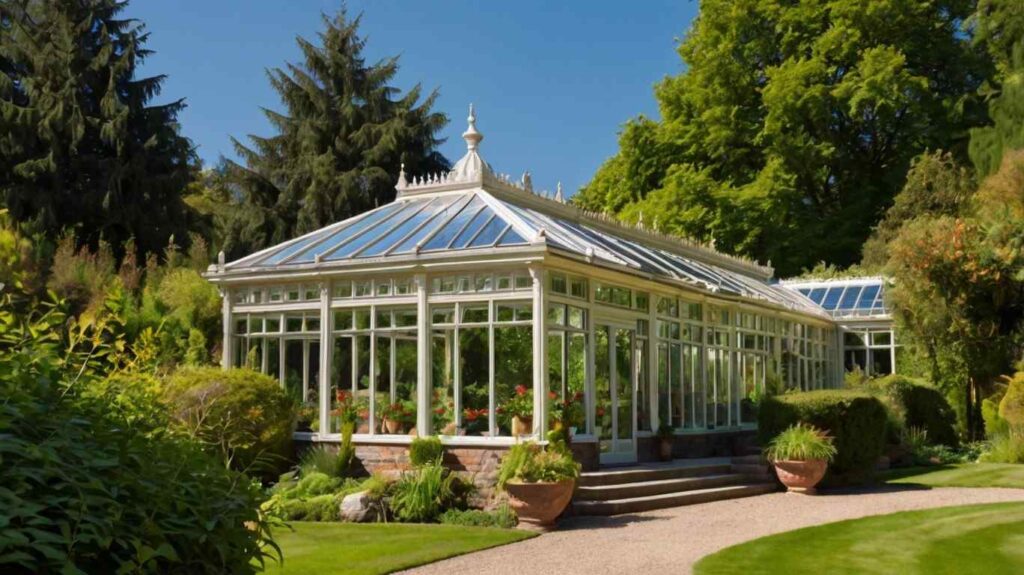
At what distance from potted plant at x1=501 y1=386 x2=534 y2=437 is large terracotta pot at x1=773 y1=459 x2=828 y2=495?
12.8 feet

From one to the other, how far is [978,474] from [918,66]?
19506 mm

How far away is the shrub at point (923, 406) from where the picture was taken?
19.6 metres

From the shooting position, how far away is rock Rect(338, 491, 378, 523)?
1155 centimetres

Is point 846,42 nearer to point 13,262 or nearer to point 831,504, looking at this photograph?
point 831,504

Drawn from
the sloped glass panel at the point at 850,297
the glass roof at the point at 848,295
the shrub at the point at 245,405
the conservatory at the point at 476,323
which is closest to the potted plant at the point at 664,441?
the conservatory at the point at 476,323

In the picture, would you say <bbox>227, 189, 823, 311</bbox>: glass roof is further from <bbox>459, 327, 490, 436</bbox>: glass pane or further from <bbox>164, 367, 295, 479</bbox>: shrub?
<bbox>164, 367, 295, 479</bbox>: shrub

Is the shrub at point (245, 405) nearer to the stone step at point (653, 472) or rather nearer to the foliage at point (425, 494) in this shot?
the foliage at point (425, 494)

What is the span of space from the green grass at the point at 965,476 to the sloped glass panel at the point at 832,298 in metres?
8.38

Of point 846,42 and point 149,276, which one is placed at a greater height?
point 846,42

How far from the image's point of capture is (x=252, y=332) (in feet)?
50.3

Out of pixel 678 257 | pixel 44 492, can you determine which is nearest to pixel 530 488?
pixel 44 492

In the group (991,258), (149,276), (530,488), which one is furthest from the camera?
(149,276)

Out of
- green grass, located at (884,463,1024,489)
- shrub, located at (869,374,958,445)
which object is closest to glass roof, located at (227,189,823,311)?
shrub, located at (869,374,958,445)

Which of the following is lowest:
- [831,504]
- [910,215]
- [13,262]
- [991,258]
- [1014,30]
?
[831,504]
